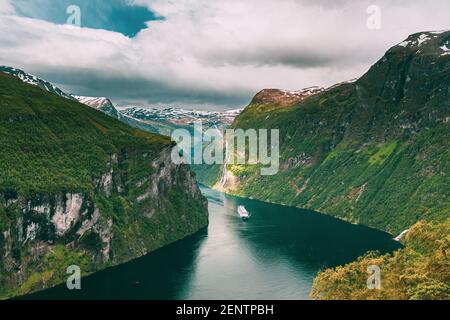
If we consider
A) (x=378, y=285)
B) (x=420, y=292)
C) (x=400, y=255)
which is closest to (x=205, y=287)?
(x=400, y=255)

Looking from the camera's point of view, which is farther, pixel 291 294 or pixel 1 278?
pixel 1 278
